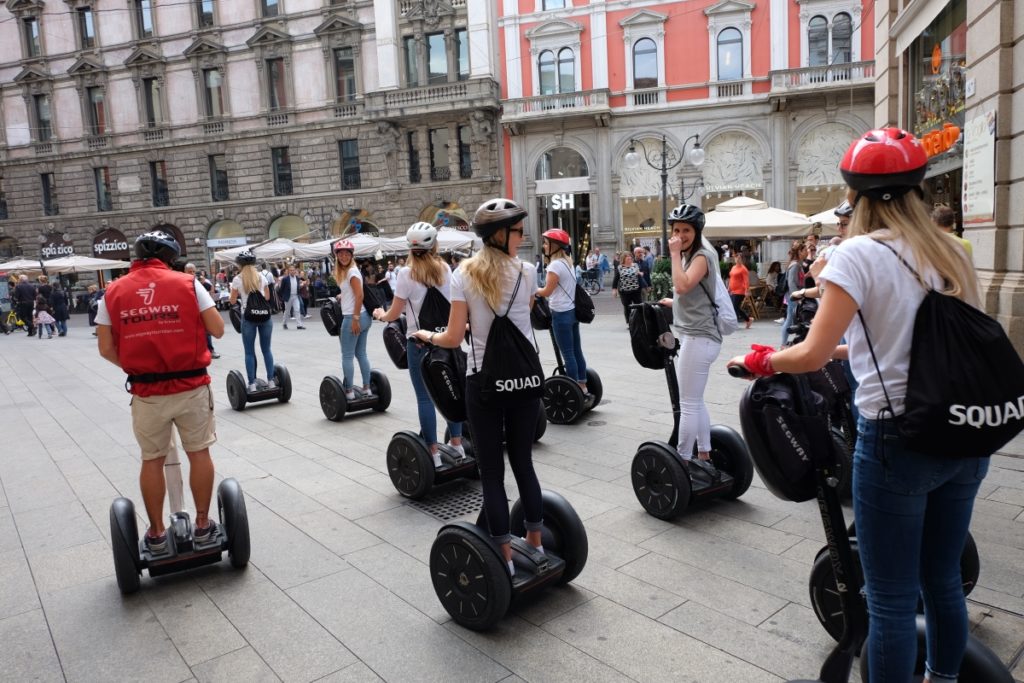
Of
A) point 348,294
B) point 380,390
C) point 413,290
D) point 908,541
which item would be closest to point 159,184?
point 348,294

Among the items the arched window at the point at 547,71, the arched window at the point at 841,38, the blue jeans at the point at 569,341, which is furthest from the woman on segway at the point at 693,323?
the arched window at the point at 547,71

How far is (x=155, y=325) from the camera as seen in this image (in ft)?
11.3

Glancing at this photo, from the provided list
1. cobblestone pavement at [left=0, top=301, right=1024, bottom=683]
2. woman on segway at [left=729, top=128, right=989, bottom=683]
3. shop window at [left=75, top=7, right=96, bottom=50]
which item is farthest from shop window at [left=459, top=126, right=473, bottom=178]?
woman on segway at [left=729, top=128, right=989, bottom=683]

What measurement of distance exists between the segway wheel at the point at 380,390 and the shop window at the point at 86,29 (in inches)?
1455

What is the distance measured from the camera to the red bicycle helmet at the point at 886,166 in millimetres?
1907

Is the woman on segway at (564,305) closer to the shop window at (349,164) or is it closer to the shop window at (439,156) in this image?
the shop window at (439,156)

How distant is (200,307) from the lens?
143 inches

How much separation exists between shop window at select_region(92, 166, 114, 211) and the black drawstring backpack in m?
40.6

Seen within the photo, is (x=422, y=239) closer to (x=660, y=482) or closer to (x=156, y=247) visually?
(x=156, y=247)

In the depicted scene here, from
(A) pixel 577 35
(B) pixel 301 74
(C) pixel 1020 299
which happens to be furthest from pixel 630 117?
(C) pixel 1020 299

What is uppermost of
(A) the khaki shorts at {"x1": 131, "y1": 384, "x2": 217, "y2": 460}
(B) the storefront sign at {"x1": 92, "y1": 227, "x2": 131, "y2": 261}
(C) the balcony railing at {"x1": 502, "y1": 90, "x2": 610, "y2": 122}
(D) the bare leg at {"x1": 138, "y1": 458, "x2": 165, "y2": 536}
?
(C) the balcony railing at {"x1": 502, "y1": 90, "x2": 610, "y2": 122}

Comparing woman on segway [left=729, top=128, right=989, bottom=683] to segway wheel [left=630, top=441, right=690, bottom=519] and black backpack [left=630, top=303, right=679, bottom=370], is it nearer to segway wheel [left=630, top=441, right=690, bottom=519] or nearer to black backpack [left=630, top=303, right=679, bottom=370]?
segway wheel [left=630, top=441, right=690, bottom=519]

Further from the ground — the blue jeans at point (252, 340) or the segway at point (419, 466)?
the blue jeans at point (252, 340)

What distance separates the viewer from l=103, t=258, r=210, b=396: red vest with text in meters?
3.45
